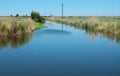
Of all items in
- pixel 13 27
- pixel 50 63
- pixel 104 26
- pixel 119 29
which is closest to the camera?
pixel 50 63

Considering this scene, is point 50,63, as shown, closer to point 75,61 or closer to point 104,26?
point 75,61

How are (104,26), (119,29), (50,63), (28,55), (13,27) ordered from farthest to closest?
1. (104,26)
2. (119,29)
3. (13,27)
4. (28,55)
5. (50,63)

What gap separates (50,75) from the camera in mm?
12758

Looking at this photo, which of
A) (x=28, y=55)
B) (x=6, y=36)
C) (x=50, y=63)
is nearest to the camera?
(x=50, y=63)

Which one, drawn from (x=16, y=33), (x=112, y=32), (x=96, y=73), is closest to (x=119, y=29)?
(x=112, y=32)

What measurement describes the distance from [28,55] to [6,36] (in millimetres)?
12373

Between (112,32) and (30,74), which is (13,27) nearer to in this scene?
(112,32)

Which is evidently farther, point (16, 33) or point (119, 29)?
point (119, 29)

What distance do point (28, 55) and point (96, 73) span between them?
6.61 meters

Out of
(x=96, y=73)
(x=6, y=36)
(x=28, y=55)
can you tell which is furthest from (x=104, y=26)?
(x=96, y=73)

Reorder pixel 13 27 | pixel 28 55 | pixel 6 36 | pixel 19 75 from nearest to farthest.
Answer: pixel 19 75, pixel 28 55, pixel 6 36, pixel 13 27

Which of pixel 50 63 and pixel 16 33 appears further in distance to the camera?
pixel 16 33

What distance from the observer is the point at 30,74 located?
12930mm

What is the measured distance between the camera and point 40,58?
17281mm
